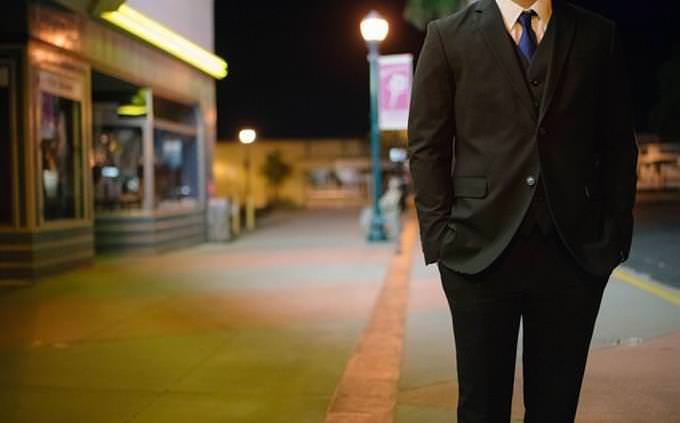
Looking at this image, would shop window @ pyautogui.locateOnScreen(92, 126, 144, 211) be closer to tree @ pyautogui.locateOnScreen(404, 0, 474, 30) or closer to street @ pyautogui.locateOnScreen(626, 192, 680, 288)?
street @ pyautogui.locateOnScreen(626, 192, 680, 288)

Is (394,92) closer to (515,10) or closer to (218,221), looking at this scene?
(218,221)

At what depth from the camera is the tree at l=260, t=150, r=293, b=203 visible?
45.9 m

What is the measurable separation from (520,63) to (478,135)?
0.93 feet

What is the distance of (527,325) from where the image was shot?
295 cm

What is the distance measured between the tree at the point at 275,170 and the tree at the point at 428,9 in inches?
895

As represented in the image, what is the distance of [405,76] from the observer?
14703 millimetres

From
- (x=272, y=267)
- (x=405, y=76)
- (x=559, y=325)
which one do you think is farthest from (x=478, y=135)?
(x=405, y=76)

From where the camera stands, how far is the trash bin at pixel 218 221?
17812mm

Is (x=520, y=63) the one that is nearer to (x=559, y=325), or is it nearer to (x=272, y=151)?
(x=559, y=325)

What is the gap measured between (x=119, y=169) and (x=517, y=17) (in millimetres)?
13399

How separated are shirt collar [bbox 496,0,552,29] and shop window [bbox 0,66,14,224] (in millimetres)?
9036

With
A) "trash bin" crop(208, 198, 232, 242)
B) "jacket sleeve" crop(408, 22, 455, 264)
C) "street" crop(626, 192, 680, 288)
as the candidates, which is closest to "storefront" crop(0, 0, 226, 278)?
"trash bin" crop(208, 198, 232, 242)

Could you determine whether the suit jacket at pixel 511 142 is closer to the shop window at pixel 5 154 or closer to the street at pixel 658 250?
the street at pixel 658 250

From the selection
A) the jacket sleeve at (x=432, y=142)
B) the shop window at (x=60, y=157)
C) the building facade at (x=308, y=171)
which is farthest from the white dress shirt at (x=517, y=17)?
the building facade at (x=308, y=171)
